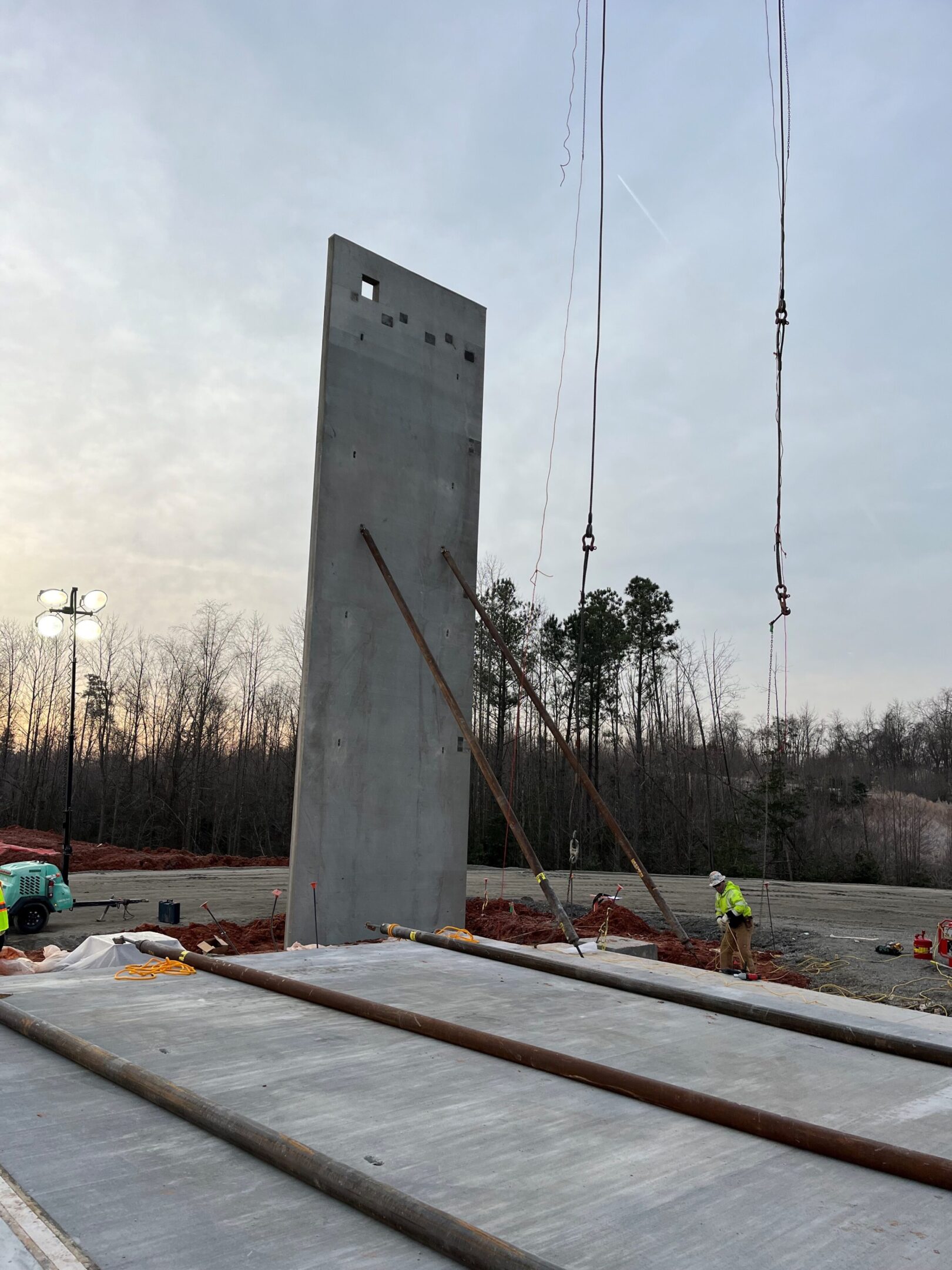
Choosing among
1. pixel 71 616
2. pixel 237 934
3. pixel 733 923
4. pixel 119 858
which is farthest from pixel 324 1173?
pixel 119 858

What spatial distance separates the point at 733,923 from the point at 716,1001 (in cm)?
383

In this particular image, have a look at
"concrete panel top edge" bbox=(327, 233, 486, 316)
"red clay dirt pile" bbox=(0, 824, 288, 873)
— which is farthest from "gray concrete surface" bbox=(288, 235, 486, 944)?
"red clay dirt pile" bbox=(0, 824, 288, 873)

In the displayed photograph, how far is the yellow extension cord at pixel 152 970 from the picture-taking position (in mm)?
7609

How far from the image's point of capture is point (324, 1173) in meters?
3.45

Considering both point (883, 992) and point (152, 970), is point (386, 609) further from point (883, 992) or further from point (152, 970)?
point (883, 992)

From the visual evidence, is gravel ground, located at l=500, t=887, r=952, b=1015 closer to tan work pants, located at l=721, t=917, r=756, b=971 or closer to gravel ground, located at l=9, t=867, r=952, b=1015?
gravel ground, located at l=9, t=867, r=952, b=1015

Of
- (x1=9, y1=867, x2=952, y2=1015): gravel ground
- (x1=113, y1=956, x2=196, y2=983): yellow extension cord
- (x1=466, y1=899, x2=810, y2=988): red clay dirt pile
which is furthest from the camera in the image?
(x1=466, y1=899, x2=810, y2=988): red clay dirt pile

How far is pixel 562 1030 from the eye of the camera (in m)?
6.16

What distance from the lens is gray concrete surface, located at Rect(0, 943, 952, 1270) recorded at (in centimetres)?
314

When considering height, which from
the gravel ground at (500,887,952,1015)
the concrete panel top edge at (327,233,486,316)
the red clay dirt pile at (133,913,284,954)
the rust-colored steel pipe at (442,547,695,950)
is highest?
the concrete panel top edge at (327,233,486,316)

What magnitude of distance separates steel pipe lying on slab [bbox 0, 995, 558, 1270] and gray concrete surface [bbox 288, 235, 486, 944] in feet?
21.3

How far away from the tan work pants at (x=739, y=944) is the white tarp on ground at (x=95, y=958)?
6124 mm

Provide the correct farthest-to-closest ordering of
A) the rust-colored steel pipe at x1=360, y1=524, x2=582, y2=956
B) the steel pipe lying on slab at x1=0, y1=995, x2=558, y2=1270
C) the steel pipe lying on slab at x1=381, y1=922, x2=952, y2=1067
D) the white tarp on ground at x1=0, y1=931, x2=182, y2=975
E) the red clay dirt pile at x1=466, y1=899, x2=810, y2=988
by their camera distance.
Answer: the red clay dirt pile at x1=466, y1=899, x2=810, y2=988
the rust-colored steel pipe at x1=360, y1=524, x2=582, y2=956
the white tarp on ground at x1=0, y1=931, x2=182, y2=975
the steel pipe lying on slab at x1=381, y1=922, x2=952, y2=1067
the steel pipe lying on slab at x1=0, y1=995, x2=558, y2=1270

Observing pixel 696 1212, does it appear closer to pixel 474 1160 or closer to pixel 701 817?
pixel 474 1160
